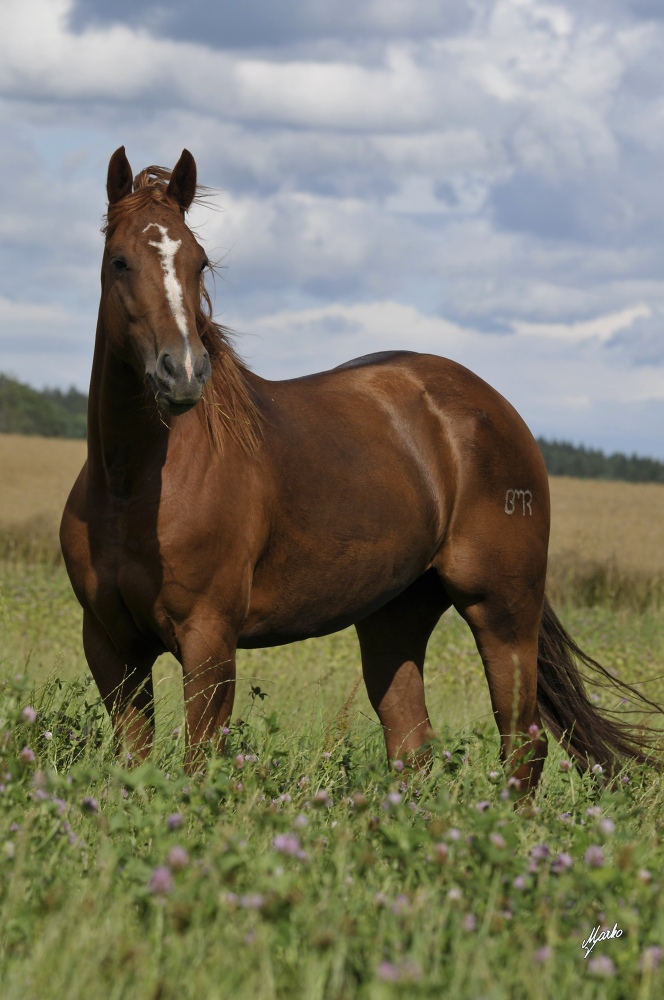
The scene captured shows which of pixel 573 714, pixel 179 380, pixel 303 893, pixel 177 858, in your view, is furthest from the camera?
pixel 573 714

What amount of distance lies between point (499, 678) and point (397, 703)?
1.90ft

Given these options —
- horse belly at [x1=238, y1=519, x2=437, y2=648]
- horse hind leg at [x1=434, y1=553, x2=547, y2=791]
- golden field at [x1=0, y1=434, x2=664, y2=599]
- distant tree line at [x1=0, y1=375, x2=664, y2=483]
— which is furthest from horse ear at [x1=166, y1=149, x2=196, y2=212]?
distant tree line at [x1=0, y1=375, x2=664, y2=483]

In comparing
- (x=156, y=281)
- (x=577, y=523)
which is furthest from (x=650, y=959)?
(x=577, y=523)

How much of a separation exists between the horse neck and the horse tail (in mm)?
2514

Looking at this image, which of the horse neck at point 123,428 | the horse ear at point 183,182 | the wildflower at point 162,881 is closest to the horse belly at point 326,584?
the horse neck at point 123,428

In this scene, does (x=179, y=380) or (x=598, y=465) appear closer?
(x=179, y=380)

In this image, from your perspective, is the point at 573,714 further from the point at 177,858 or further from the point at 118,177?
the point at 177,858

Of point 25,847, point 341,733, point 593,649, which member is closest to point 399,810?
point 25,847

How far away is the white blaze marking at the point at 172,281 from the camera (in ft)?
11.5

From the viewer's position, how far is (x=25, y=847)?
269cm

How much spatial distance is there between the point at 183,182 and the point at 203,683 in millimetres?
1846

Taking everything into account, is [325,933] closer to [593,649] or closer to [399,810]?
[399,810]

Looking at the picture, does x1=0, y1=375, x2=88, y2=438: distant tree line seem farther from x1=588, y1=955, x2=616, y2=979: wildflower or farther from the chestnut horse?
x1=588, y1=955, x2=616, y2=979: wildflower

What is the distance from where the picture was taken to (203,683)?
3.86 m
